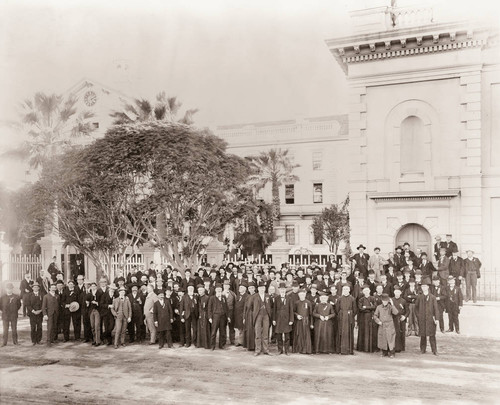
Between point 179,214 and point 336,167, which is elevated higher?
point 336,167

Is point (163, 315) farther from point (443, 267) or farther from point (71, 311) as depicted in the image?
point (443, 267)

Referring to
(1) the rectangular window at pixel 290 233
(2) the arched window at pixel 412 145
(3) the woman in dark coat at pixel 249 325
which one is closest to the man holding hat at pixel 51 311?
(3) the woman in dark coat at pixel 249 325

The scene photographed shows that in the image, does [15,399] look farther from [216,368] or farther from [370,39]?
[370,39]

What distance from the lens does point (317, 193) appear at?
1462 inches

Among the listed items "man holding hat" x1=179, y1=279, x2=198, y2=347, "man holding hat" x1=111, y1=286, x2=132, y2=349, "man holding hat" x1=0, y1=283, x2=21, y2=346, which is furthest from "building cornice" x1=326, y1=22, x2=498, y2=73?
"man holding hat" x1=0, y1=283, x2=21, y2=346

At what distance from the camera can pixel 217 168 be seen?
19031 mm

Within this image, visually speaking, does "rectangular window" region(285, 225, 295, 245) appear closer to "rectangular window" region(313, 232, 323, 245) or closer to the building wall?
the building wall

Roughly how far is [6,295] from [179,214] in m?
7.14

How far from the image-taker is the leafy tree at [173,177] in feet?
58.3

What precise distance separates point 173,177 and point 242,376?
374 inches

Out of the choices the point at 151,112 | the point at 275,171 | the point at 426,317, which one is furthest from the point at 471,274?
the point at 275,171

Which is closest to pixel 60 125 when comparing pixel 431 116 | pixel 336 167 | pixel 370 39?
pixel 370 39

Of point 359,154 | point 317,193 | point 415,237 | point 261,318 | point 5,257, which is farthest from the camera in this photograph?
point 317,193

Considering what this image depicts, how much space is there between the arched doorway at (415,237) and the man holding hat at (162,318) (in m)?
10.7
